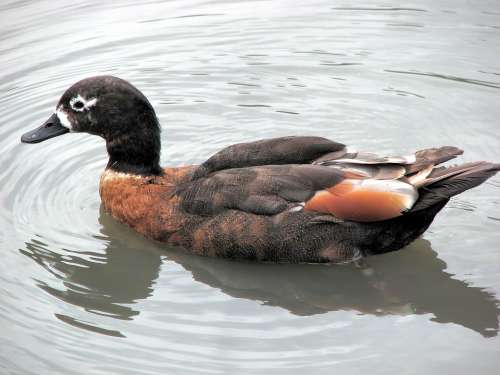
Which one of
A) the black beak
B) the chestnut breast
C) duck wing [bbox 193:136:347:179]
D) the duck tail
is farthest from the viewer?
the black beak

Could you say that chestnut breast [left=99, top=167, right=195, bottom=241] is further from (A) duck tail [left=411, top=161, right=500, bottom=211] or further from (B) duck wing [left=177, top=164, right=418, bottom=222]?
(A) duck tail [left=411, top=161, right=500, bottom=211]

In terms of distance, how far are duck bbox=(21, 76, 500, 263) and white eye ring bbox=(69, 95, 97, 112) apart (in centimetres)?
22

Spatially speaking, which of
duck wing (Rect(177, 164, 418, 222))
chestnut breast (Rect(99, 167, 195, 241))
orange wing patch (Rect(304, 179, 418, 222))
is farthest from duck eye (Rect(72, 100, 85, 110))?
orange wing patch (Rect(304, 179, 418, 222))

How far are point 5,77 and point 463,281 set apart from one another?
6933 mm

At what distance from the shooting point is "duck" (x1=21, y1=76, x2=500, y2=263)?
7496 millimetres

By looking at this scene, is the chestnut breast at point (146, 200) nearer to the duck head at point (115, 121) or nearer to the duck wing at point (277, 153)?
the duck head at point (115, 121)

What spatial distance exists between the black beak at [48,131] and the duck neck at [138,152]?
54cm

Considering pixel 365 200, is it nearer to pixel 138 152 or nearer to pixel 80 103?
pixel 138 152

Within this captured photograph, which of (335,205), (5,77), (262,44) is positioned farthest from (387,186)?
(5,77)

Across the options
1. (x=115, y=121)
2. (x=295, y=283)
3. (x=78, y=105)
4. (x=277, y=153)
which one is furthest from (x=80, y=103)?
Answer: (x=295, y=283)

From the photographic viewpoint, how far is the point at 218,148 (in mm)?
9852

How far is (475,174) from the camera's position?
730 cm

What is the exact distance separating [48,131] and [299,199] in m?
2.82

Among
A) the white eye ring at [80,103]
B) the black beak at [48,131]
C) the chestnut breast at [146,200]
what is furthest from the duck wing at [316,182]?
the black beak at [48,131]
